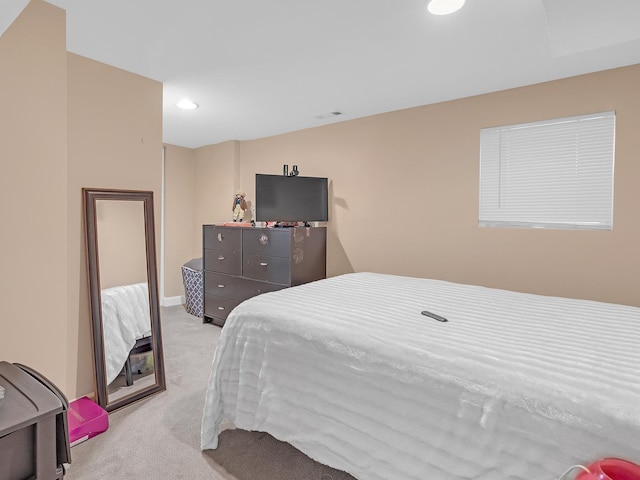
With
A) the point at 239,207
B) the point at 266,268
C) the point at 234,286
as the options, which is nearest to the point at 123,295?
the point at 266,268

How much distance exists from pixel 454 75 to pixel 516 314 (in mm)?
1752

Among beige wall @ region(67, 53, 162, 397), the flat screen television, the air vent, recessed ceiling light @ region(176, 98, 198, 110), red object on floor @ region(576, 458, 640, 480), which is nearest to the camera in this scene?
red object on floor @ region(576, 458, 640, 480)

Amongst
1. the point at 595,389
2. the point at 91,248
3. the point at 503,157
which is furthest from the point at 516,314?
the point at 91,248

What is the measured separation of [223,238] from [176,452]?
2.50m

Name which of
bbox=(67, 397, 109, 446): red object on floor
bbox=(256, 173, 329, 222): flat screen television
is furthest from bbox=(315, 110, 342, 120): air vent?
bbox=(67, 397, 109, 446): red object on floor

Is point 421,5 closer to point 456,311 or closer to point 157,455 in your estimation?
point 456,311

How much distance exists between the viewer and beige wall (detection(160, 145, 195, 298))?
482 centimetres

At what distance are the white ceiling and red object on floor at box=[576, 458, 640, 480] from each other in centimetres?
169

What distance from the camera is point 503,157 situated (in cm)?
289

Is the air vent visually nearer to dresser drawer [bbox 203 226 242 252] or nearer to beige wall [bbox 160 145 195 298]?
dresser drawer [bbox 203 226 242 252]

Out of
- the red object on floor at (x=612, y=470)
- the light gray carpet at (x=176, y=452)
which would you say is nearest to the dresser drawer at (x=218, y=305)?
the light gray carpet at (x=176, y=452)

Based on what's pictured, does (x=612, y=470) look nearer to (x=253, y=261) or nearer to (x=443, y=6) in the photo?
(x=443, y=6)

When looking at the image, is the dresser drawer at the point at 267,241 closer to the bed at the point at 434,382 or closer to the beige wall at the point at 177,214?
the bed at the point at 434,382

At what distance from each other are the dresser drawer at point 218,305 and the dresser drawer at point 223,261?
0.31 metres
